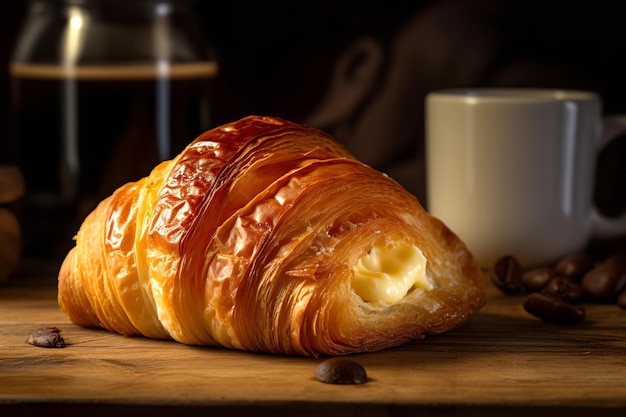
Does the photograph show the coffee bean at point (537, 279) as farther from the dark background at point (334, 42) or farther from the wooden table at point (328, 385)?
the dark background at point (334, 42)

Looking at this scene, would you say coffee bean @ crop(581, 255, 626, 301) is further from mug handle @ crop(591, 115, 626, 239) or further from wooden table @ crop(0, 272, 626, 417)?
mug handle @ crop(591, 115, 626, 239)

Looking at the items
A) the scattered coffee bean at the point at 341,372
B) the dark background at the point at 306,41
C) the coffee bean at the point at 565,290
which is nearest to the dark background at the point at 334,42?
the dark background at the point at 306,41

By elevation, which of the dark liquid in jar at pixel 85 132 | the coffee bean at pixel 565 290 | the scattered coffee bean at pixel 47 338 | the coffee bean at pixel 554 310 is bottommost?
the coffee bean at pixel 565 290

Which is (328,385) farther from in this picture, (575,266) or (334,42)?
(334,42)

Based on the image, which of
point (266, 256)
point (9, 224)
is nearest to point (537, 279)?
point (266, 256)

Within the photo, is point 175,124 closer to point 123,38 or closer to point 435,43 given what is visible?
point 123,38

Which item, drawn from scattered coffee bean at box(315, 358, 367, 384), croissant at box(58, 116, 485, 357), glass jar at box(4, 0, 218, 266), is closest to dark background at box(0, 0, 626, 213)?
glass jar at box(4, 0, 218, 266)
